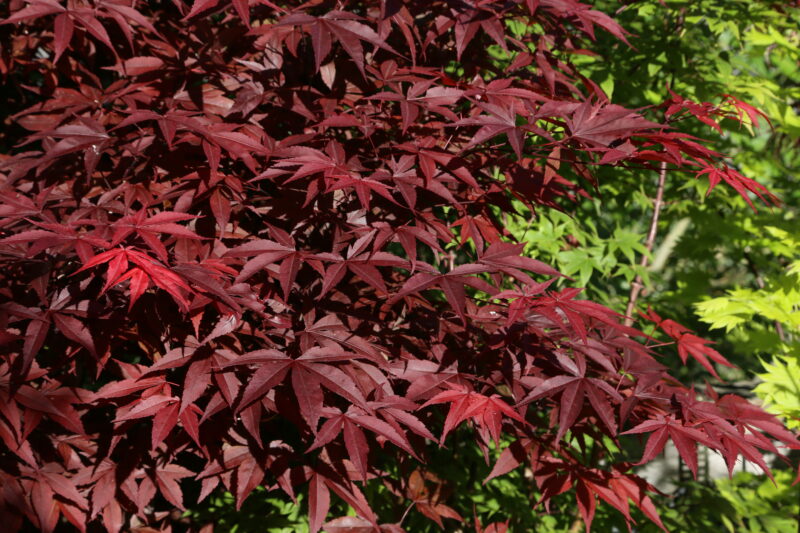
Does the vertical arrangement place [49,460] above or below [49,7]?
below

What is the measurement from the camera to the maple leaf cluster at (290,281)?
1.62 m

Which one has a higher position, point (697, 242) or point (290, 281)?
point (290, 281)

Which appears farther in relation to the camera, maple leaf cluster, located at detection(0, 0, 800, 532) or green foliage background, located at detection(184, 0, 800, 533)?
green foliage background, located at detection(184, 0, 800, 533)

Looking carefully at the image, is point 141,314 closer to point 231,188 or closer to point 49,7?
Result: point 231,188

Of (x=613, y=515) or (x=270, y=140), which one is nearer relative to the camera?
(x=270, y=140)

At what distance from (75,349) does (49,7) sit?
97 cm

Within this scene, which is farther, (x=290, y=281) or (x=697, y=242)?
Answer: (x=697, y=242)

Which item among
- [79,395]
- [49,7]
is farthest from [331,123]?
[79,395]

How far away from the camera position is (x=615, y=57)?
11.2 feet

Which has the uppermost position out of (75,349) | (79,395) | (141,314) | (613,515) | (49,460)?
(141,314)

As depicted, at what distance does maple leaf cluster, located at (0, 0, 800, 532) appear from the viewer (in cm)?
162

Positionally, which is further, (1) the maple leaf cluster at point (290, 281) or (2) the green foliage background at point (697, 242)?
(2) the green foliage background at point (697, 242)

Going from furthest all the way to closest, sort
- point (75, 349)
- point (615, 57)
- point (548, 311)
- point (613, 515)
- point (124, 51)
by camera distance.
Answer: point (615, 57) < point (613, 515) < point (124, 51) < point (75, 349) < point (548, 311)

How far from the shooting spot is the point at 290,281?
1.61m
